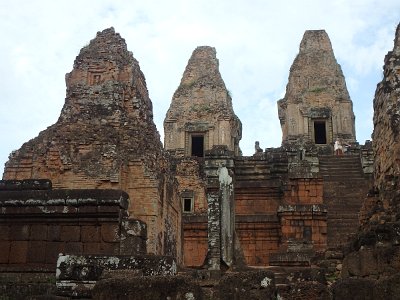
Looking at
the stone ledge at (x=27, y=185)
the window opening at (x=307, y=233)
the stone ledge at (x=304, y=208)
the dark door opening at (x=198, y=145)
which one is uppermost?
the dark door opening at (x=198, y=145)

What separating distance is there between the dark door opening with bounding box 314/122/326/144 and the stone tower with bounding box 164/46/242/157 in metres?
4.73

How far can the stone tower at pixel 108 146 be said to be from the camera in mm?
14172

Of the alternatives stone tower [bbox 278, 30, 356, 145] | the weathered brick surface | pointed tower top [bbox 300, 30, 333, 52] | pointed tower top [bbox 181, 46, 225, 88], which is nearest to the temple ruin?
the weathered brick surface

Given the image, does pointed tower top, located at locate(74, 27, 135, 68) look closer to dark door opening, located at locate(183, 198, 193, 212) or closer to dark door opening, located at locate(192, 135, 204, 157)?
dark door opening, located at locate(183, 198, 193, 212)

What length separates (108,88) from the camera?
15.3 m

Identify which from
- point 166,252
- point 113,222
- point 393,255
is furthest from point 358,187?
point 113,222

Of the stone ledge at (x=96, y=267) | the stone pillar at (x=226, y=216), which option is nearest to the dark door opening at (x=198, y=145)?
the stone pillar at (x=226, y=216)

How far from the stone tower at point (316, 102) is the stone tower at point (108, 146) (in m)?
19.5

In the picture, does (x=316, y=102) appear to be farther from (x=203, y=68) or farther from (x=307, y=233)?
(x=307, y=233)

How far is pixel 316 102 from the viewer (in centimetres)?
3481

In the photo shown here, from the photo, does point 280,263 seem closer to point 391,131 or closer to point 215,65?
point 391,131

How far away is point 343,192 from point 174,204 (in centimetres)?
699

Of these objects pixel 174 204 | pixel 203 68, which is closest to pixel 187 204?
pixel 174 204

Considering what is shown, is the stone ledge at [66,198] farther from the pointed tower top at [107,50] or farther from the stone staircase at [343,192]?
the stone staircase at [343,192]
